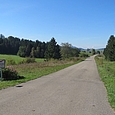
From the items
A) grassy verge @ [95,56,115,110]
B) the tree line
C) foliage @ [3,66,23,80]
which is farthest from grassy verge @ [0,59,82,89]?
the tree line

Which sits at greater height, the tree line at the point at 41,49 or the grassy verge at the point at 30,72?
the tree line at the point at 41,49

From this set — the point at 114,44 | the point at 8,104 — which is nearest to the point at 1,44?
the point at 114,44

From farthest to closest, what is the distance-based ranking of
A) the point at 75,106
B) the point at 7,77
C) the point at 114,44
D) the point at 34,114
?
the point at 114,44 < the point at 7,77 < the point at 75,106 < the point at 34,114

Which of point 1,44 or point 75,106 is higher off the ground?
point 1,44

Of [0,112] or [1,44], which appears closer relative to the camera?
[0,112]

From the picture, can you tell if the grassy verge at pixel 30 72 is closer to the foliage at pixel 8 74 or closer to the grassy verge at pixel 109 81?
the foliage at pixel 8 74

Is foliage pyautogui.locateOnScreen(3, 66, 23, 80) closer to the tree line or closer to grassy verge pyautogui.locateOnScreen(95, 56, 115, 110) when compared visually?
grassy verge pyautogui.locateOnScreen(95, 56, 115, 110)

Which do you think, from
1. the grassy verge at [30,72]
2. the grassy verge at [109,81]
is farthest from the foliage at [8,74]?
the grassy verge at [109,81]

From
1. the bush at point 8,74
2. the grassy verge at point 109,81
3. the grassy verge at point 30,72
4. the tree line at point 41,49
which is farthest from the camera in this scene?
the tree line at point 41,49

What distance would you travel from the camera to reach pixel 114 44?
63.0 meters

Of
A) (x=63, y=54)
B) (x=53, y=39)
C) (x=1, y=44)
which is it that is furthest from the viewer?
(x=1, y=44)

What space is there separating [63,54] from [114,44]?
32.9 m

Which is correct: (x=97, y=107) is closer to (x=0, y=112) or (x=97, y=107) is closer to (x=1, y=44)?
(x=0, y=112)

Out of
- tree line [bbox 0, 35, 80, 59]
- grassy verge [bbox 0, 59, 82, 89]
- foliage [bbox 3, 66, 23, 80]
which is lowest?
grassy verge [bbox 0, 59, 82, 89]
